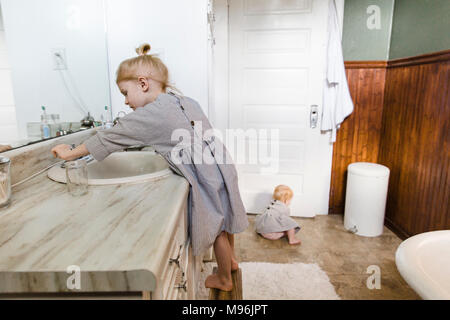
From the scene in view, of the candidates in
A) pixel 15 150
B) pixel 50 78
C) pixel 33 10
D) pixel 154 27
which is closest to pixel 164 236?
pixel 15 150

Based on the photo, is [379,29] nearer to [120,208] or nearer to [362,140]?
[362,140]

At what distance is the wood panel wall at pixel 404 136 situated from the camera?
6.84 ft

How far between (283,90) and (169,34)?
1.27 metres

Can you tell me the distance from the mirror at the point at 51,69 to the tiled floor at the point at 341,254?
1441 millimetres

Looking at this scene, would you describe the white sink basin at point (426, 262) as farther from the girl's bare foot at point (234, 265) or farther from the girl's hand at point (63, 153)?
the girl's bare foot at point (234, 265)

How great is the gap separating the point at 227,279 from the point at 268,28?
2.08 meters

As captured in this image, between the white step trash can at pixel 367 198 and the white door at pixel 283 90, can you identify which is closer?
the white step trash can at pixel 367 198

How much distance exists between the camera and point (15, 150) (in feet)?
3.56

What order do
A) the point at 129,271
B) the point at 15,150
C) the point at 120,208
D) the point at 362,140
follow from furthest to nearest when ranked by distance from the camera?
the point at 362,140, the point at 15,150, the point at 120,208, the point at 129,271

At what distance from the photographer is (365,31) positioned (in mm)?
2709

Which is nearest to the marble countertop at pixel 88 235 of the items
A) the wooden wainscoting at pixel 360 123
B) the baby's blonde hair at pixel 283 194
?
the baby's blonde hair at pixel 283 194

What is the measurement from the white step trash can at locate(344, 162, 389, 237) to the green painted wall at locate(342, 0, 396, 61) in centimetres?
99

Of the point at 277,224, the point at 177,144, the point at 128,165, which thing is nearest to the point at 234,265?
the point at 277,224

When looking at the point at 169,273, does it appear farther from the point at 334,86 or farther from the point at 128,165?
the point at 334,86
